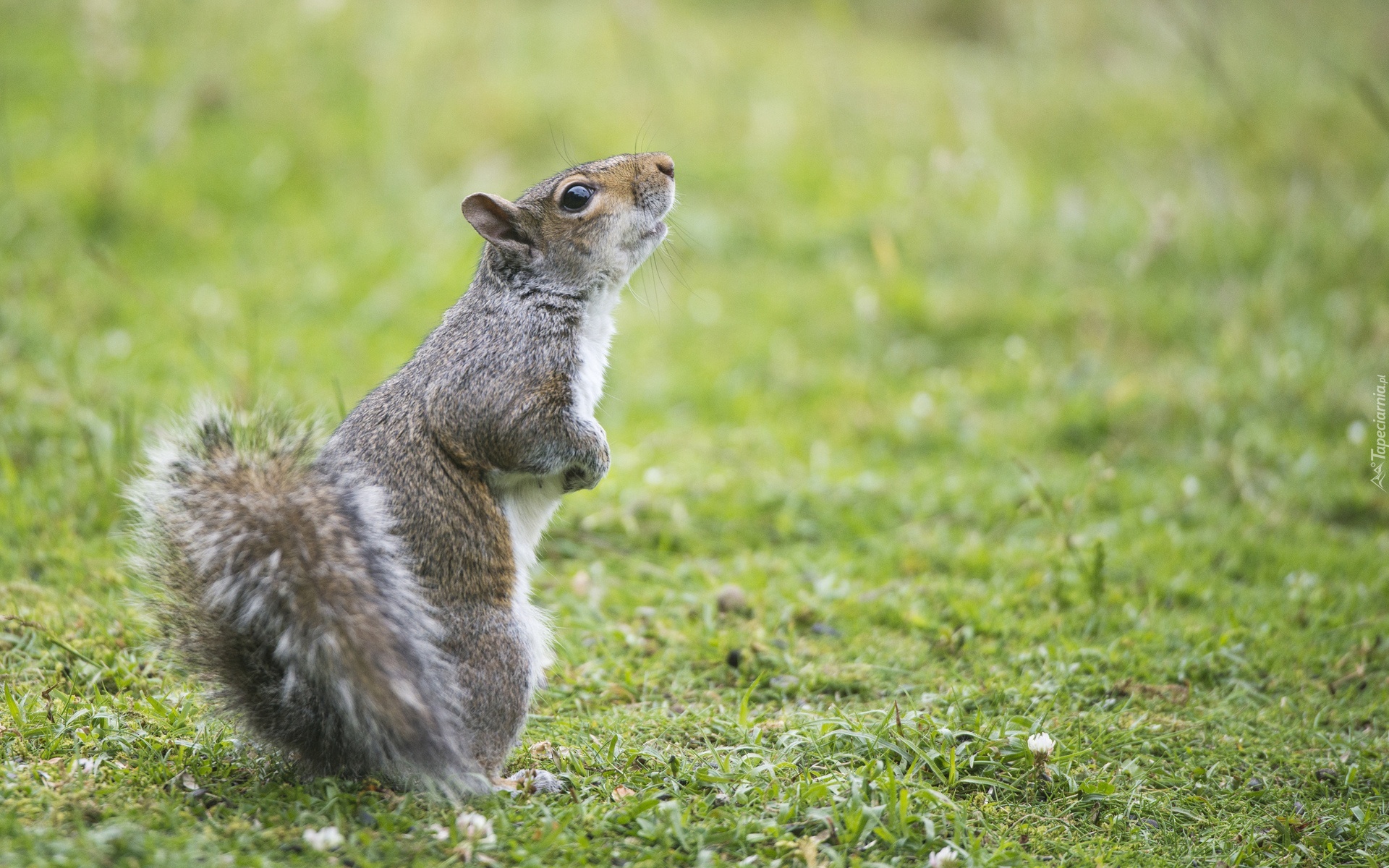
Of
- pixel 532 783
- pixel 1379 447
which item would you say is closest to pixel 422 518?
pixel 532 783

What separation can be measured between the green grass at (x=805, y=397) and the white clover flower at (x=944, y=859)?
0.07 meters

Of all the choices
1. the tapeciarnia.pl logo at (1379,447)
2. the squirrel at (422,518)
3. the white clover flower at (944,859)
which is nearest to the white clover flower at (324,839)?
the squirrel at (422,518)

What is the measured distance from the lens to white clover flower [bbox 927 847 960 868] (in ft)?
8.02

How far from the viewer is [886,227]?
7.00 m

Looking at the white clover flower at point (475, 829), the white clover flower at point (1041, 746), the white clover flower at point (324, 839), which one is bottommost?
the white clover flower at point (1041, 746)

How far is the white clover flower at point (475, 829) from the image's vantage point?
7.95ft

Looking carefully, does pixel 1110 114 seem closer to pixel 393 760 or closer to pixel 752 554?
pixel 752 554

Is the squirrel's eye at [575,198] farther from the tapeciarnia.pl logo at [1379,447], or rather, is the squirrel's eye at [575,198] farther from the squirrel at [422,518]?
the tapeciarnia.pl logo at [1379,447]

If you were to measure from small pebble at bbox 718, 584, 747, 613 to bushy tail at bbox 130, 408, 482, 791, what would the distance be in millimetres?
1384

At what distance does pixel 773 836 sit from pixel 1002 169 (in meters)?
5.95

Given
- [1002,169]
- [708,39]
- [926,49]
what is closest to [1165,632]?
[1002,169]

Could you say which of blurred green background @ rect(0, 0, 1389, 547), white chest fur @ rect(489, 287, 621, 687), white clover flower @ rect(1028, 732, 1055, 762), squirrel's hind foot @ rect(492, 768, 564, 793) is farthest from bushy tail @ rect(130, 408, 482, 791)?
blurred green background @ rect(0, 0, 1389, 547)

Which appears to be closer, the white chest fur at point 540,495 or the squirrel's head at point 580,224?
the white chest fur at point 540,495

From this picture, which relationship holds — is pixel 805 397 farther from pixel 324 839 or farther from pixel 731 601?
pixel 324 839
